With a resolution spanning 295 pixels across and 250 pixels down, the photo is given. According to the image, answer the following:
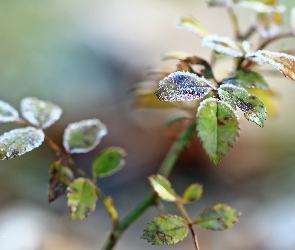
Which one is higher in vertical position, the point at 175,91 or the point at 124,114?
the point at 175,91

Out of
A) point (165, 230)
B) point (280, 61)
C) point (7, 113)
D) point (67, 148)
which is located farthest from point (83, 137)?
point (280, 61)

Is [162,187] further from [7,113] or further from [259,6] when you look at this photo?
[259,6]

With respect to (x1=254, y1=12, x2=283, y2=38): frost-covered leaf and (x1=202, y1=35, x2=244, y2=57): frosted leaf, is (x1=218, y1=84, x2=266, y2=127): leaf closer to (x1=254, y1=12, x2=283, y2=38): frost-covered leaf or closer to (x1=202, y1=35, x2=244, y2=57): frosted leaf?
(x1=202, y1=35, x2=244, y2=57): frosted leaf

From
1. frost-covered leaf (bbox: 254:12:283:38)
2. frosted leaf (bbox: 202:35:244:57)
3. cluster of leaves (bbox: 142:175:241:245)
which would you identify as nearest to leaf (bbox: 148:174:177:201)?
cluster of leaves (bbox: 142:175:241:245)

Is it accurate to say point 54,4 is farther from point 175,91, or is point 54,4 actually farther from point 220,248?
point 175,91

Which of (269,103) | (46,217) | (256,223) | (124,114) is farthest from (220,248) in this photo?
(124,114)

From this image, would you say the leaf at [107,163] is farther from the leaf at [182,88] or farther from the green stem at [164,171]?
the leaf at [182,88]

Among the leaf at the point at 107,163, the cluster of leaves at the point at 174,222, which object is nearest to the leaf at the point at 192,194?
the cluster of leaves at the point at 174,222

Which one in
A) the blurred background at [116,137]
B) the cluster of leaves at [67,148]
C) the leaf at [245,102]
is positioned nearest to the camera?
the leaf at [245,102]
